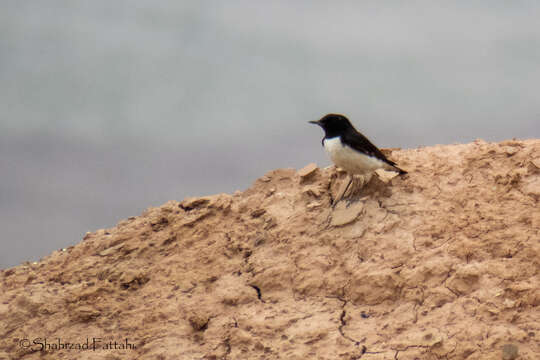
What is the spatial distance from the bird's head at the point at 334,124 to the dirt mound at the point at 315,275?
2.65ft

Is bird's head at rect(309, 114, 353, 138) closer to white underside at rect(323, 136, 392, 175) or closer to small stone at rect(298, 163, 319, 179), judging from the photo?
white underside at rect(323, 136, 392, 175)

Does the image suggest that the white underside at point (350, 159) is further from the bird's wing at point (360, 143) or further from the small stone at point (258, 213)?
the small stone at point (258, 213)

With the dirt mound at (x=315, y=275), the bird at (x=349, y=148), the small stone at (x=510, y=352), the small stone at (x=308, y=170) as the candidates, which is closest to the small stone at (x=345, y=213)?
the dirt mound at (x=315, y=275)

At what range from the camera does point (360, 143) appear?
816 cm

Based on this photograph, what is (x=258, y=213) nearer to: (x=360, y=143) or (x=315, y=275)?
(x=315, y=275)

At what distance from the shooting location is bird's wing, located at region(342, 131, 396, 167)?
8.14 meters

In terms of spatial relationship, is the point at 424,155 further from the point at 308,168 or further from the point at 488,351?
the point at 488,351

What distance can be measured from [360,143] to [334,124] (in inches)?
19.8

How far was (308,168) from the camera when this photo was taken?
938 centimetres

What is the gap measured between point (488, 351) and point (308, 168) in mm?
3992

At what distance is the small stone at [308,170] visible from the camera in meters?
9.27

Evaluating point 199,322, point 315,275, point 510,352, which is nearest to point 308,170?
point 315,275

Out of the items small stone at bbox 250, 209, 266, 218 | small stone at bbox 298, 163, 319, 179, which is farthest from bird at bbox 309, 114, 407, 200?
small stone at bbox 250, 209, 266, 218

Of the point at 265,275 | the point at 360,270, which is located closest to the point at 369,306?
the point at 360,270
